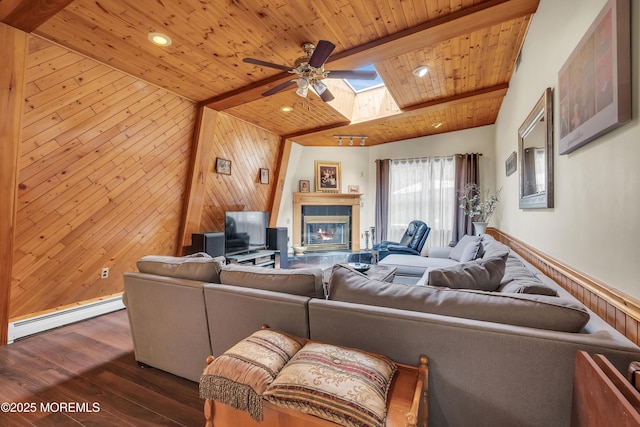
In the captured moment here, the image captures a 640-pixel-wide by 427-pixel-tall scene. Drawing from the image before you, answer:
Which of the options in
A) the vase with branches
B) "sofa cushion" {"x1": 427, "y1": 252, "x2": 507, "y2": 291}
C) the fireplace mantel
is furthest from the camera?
the fireplace mantel

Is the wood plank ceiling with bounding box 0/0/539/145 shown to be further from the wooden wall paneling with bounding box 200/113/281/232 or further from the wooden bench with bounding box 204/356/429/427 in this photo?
the wooden bench with bounding box 204/356/429/427

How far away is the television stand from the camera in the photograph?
14.6 ft

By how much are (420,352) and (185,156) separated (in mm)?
3821

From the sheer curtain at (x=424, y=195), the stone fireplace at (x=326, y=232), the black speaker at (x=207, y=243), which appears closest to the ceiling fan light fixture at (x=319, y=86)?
the black speaker at (x=207, y=243)

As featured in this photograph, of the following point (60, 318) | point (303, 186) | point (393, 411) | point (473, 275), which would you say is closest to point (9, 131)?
point (60, 318)

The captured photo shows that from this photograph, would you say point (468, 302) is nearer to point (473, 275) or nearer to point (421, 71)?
point (473, 275)

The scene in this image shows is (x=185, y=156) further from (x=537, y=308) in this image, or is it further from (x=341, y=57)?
(x=537, y=308)

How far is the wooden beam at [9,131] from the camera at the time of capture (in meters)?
2.18

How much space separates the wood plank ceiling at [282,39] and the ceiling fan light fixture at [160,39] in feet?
0.16

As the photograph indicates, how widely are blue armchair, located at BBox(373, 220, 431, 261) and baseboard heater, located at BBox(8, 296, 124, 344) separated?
387 cm

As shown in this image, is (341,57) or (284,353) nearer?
(284,353)

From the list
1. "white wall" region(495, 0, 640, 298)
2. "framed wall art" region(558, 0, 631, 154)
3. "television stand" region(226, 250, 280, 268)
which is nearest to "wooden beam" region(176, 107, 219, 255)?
"television stand" region(226, 250, 280, 268)

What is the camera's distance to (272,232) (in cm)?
545

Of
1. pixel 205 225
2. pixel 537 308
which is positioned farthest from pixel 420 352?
pixel 205 225
